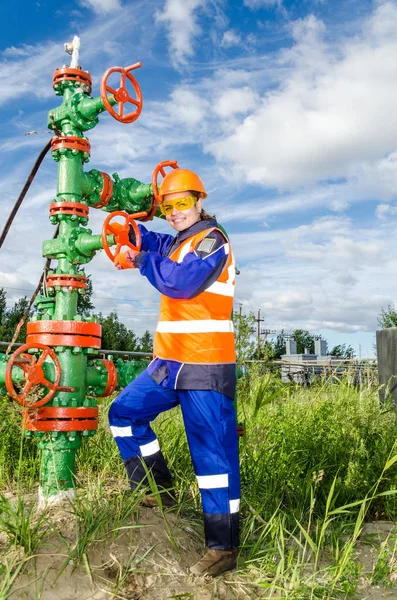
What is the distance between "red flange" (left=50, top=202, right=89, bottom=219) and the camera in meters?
3.75

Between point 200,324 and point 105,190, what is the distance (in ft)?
4.81

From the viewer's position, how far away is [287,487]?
395cm

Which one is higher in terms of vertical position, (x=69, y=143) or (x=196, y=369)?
(x=69, y=143)

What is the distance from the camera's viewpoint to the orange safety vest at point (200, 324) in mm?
2967

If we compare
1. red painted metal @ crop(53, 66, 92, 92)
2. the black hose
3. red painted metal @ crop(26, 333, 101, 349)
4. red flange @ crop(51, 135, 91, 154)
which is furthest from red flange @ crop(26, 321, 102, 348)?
red painted metal @ crop(53, 66, 92, 92)

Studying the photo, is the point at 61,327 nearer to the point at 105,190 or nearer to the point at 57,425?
the point at 57,425

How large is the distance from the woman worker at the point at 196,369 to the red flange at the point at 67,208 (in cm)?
78

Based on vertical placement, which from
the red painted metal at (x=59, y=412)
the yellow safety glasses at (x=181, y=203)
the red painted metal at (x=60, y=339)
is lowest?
the red painted metal at (x=59, y=412)

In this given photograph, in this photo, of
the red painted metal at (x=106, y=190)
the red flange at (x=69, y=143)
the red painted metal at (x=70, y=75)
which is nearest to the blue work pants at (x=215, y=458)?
the red painted metal at (x=106, y=190)

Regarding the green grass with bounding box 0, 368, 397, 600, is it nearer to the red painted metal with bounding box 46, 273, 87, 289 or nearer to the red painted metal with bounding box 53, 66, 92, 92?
the red painted metal with bounding box 46, 273, 87, 289

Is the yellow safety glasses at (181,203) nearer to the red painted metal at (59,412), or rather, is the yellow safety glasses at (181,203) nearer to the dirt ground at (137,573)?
the red painted metal at (59,412)

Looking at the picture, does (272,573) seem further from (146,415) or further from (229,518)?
(146,415)

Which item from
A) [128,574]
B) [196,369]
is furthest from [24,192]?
[128,574]

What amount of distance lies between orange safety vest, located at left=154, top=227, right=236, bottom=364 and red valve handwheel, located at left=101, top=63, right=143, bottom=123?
112 cm
